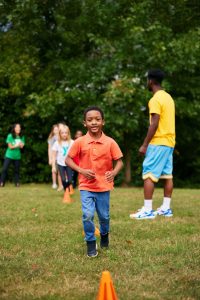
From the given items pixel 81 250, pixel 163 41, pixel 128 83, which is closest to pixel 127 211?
pixel 81 250

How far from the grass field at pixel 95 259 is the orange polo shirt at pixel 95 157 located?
2.40 feet

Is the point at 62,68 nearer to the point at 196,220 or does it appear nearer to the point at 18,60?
the point at 18,60

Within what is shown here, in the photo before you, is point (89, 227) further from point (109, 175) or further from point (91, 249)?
point (109, 175)

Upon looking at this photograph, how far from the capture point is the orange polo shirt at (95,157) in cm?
589

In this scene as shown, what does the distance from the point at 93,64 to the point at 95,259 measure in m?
13.5

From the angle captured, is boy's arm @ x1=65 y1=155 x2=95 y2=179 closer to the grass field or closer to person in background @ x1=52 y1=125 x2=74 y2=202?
the grass field

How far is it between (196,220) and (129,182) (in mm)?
12006

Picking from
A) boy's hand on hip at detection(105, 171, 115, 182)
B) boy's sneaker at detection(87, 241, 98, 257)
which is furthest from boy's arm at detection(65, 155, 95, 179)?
boy's sneaker at detection(87, 241, 98, 257)

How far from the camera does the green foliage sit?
17.3m

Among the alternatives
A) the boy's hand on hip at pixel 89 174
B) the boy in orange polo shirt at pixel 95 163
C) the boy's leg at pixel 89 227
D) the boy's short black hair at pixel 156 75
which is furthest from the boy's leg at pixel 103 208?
the boy's short black hair at pixel 156 75

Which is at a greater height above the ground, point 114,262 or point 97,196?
point 97,196

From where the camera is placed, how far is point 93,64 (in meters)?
18.4

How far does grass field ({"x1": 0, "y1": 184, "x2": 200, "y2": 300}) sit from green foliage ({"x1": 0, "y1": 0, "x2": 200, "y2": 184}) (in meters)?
9.07

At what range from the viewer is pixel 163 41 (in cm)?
1755
